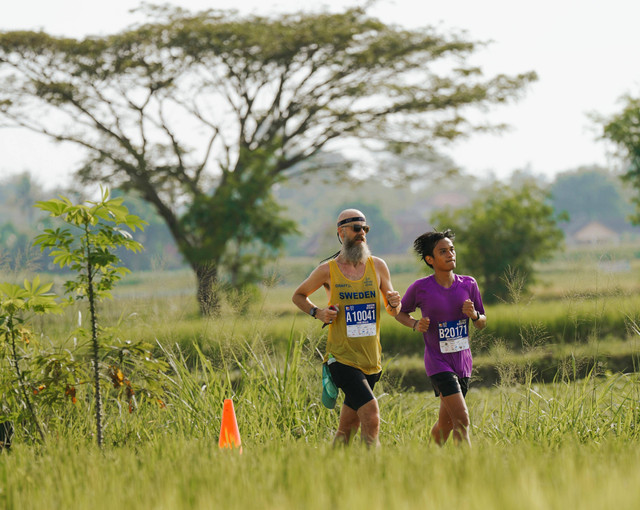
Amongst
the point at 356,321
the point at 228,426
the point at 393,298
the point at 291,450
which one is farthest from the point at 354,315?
the point at 291,450

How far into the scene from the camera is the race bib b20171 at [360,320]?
5.10 meters

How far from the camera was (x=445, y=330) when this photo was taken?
520cm

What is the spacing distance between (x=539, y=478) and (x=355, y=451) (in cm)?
100

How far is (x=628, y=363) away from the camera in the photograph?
12.3 metres

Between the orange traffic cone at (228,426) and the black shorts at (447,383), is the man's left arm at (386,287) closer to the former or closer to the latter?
the black shorts at (447,383)

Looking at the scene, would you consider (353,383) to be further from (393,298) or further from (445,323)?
(445,323)

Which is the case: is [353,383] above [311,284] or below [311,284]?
below

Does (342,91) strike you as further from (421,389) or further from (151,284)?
(151,284)

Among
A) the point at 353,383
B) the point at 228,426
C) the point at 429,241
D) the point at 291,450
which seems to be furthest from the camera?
the point at 429,241

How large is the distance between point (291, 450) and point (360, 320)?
1.33 metres

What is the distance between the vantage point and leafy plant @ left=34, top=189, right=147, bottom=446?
5.01m

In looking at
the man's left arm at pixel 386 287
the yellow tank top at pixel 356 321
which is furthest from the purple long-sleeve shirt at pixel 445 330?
the yellow tank top at pixel 356 321

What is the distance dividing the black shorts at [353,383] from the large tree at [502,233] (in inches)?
591

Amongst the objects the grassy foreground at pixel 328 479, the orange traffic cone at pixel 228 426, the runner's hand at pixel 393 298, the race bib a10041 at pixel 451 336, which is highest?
the runner's hand at pixel 393 298
